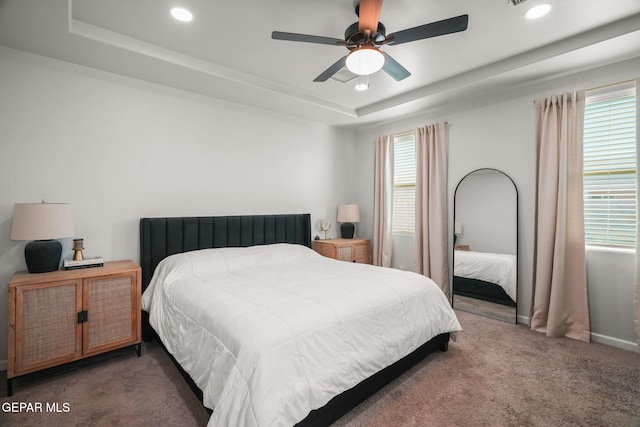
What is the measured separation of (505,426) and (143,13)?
12.0 feet

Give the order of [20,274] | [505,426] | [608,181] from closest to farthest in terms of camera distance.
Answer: [505,426] → [20,274] → [608,181]

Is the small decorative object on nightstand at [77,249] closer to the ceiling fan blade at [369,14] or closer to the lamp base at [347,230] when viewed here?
the ceiling fan blade at [369,14]

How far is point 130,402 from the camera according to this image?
1.98 metres

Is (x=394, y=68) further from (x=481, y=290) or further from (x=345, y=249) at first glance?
(x=481, y=290)

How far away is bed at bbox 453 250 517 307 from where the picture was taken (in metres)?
3.40

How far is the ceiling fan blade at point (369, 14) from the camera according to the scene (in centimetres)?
177

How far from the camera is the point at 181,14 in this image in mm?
2180

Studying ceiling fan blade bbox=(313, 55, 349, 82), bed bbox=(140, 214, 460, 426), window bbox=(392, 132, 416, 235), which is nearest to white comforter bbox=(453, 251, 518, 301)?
window bbox=(392, 132, 416, 235)

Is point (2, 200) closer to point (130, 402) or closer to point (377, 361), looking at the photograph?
point (130, 402)

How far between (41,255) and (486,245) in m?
4.42

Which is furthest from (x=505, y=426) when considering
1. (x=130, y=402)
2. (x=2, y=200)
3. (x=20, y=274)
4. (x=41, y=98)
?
(x=41, y=98)

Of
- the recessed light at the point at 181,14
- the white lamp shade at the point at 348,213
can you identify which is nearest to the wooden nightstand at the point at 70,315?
the recessed light at the point at 181,14

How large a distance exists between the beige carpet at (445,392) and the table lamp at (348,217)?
7.80 ft

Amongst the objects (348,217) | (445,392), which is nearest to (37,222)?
Result: (445,392)
